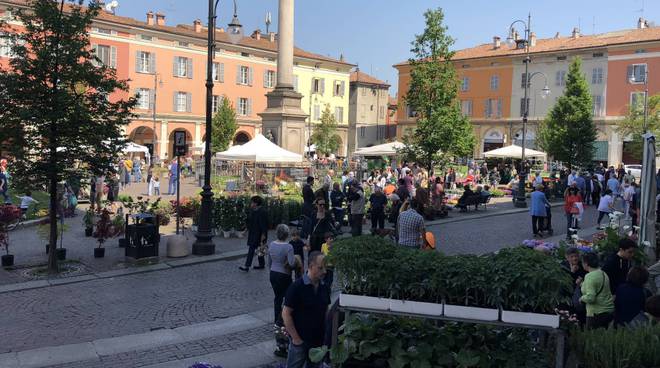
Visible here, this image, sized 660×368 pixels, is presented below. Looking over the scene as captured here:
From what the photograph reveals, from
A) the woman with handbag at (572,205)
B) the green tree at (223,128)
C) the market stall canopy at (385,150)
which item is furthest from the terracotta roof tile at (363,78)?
the woman with handbag at (572,205)

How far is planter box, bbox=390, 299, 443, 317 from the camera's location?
16.8ft

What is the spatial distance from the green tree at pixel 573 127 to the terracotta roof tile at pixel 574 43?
14508mm

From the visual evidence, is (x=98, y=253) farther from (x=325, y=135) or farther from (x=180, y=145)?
(x=325, y=135)

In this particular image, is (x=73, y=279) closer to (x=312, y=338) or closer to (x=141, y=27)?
(x=312, y=338)

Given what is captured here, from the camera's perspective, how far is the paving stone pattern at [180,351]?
7.16 meters

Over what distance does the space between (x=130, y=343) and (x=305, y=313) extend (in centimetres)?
330

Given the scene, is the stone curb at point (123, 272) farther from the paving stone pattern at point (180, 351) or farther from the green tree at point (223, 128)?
the green tree at point (223, 128)

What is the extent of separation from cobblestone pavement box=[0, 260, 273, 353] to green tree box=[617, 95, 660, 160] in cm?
4315

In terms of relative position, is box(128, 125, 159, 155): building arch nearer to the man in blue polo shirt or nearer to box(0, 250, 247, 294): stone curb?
box(0, 250, 247, 294): stone curb

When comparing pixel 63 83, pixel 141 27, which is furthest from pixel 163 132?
pixel 63 83

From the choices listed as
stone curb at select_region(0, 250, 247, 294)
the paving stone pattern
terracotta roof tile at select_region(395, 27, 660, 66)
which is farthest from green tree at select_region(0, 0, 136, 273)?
terracotta roof tile at select_region(395, 27, 660, 66)

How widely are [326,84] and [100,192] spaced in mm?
49847

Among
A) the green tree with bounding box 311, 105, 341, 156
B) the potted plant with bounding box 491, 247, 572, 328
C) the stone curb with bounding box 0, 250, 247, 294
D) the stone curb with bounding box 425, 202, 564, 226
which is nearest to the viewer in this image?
the potted plant with bounding box 491, 247, 572, 328

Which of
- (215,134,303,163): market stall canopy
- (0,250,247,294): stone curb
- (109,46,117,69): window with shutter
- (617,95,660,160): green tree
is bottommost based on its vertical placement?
(0,250,247,294): stone curb
